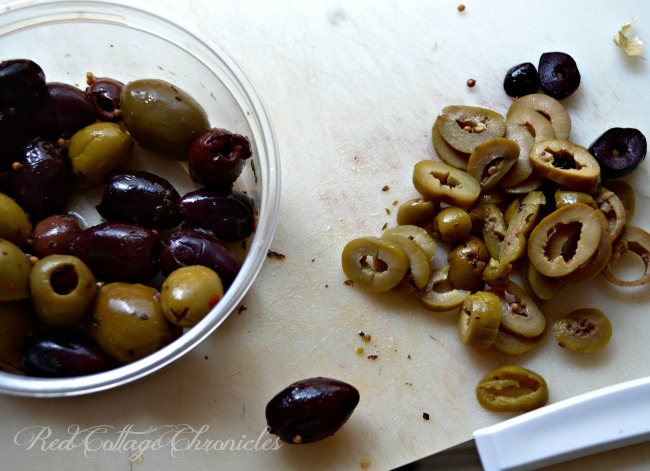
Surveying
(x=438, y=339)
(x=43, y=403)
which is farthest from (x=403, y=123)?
(x=43, y=403)

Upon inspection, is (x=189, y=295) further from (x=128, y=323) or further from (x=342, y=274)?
(x=342, y=274)

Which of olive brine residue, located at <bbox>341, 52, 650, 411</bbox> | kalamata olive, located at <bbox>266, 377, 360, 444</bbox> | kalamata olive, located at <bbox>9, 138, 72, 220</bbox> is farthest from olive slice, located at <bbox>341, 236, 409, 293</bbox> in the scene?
kalamata olive, located at <bbox>9, 138, 72, 220</bbox>

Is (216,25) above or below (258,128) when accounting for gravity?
above

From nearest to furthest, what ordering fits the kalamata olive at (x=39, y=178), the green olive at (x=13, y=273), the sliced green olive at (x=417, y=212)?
the green olive at (x=13, y=273) → the kalamata olive at (x=39, y=178) → the sliced green olive at (x=417, y=212)

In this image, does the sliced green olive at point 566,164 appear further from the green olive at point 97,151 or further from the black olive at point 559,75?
the green olive at point 97,151

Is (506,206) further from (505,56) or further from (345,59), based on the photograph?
(345,59)

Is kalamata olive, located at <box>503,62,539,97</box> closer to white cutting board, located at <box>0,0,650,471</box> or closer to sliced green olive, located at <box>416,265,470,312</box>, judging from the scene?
white cutting board, located at <box>0,0,650,471</box>

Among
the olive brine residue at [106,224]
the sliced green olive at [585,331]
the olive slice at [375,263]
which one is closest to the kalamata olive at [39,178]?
the olive brine residue at [106,224]
